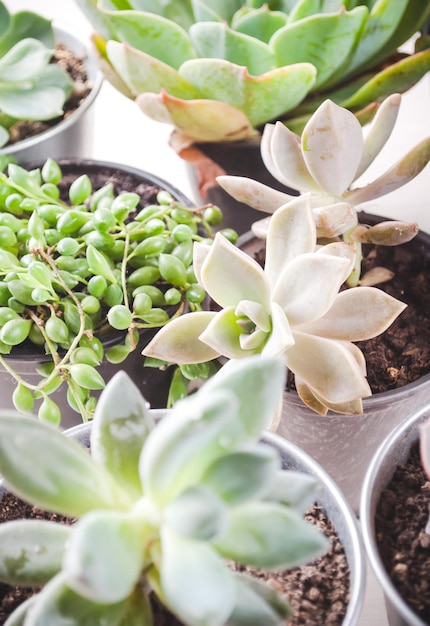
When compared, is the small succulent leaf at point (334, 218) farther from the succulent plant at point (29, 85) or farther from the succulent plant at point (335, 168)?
the succulent plant at point (29, 85)

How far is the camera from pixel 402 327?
0.77 metres

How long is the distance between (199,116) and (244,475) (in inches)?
21.9

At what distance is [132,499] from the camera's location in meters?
0.44

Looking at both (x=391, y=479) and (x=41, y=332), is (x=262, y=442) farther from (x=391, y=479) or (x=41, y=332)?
(x=41, y=332)

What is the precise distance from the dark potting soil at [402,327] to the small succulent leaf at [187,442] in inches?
12.7

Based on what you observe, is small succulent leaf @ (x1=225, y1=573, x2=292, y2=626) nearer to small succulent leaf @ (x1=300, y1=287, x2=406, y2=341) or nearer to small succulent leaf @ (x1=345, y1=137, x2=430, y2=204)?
small succulent leaf @ (x1=300, y1=287, x2=406, y2=341)

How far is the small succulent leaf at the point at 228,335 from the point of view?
1.85 ft

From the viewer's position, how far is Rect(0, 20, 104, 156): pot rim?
3.17 feet

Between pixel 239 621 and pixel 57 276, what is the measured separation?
1.35 ft

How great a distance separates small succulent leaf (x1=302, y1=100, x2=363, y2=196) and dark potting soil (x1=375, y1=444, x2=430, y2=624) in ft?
0.83

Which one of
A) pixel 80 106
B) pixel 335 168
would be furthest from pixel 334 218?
pixel 80 106

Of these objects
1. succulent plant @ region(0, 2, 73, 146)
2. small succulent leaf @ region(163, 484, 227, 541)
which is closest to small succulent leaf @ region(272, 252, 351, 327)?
small succulent leaf @ region(163, 484, 227, 541)

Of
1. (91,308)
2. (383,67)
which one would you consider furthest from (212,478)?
(383,67)

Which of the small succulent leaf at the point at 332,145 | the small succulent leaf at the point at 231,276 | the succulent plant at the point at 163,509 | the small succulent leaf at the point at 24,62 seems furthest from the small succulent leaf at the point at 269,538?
the small succulent leaf at the point at 24,62
